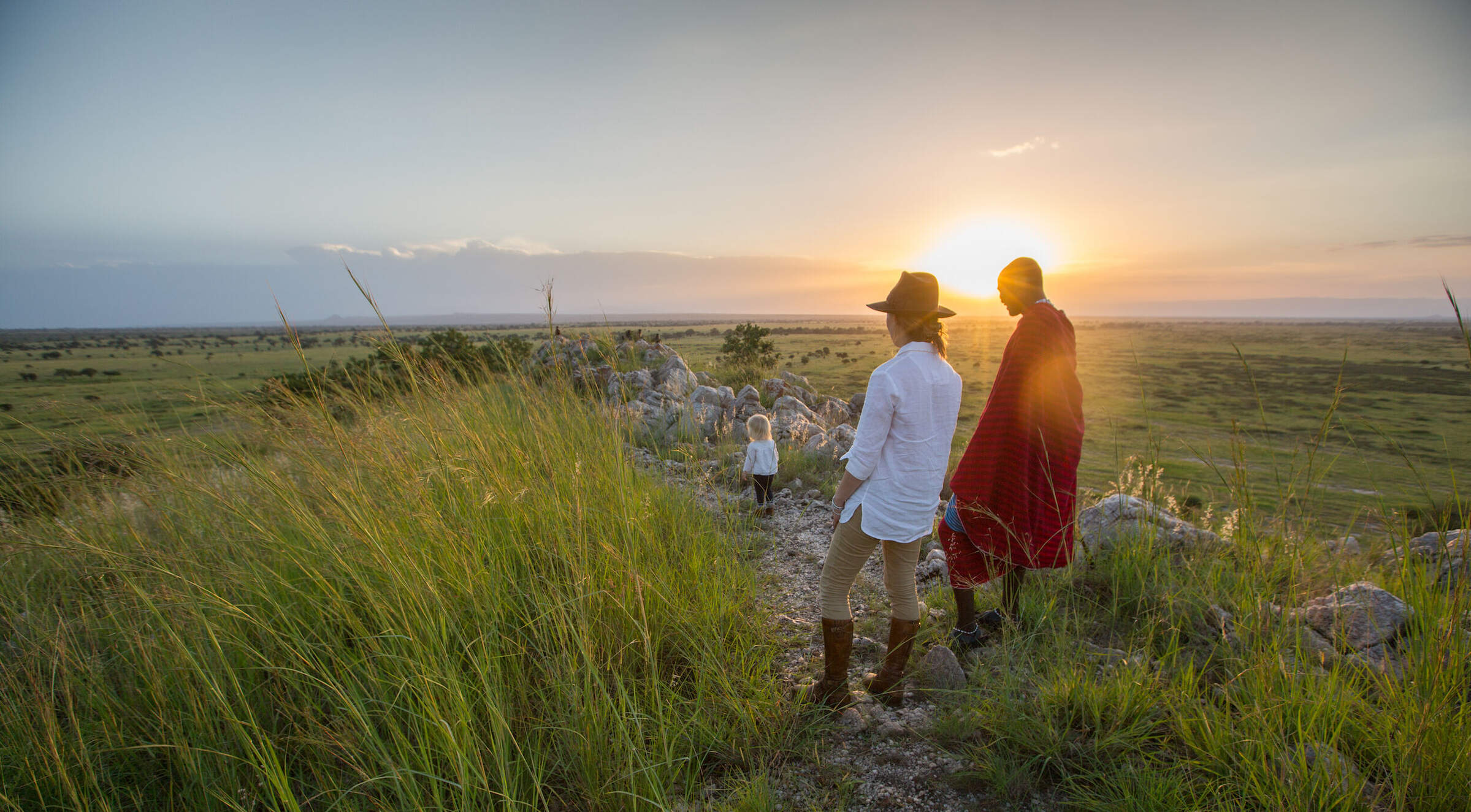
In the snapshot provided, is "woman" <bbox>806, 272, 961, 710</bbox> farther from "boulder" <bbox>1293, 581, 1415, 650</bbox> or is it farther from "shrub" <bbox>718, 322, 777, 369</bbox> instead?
"shrub" <bbox>718, 322, 777, 369</bbox>

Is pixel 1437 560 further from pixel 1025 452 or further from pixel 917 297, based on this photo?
pixel 917 297

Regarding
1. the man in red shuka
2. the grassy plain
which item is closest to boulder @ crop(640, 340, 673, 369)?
the grassy plain

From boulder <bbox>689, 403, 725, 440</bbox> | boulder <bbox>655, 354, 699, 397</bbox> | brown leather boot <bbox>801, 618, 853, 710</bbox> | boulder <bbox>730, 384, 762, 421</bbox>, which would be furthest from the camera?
boulder <bbox>655, 354, 699, 397</bbox>

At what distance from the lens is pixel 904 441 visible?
249 cm

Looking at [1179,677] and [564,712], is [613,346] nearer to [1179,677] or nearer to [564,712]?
[564,712]

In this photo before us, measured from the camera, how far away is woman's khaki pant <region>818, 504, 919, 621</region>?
2633mm

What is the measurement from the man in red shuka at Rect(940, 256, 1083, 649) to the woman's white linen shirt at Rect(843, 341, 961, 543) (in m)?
0.68

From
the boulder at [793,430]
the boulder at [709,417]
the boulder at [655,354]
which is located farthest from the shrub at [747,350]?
the boulder at [793,430]

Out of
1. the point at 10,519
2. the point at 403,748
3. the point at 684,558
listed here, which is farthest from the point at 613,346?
the point at 10,519

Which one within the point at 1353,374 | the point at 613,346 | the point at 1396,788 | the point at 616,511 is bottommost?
the point at 1353,374

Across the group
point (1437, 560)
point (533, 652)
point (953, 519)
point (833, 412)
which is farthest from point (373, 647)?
point (833, 412)

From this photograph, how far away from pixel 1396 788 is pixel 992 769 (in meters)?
1.15

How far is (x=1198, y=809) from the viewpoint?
5.86 feet

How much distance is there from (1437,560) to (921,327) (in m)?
4.47
